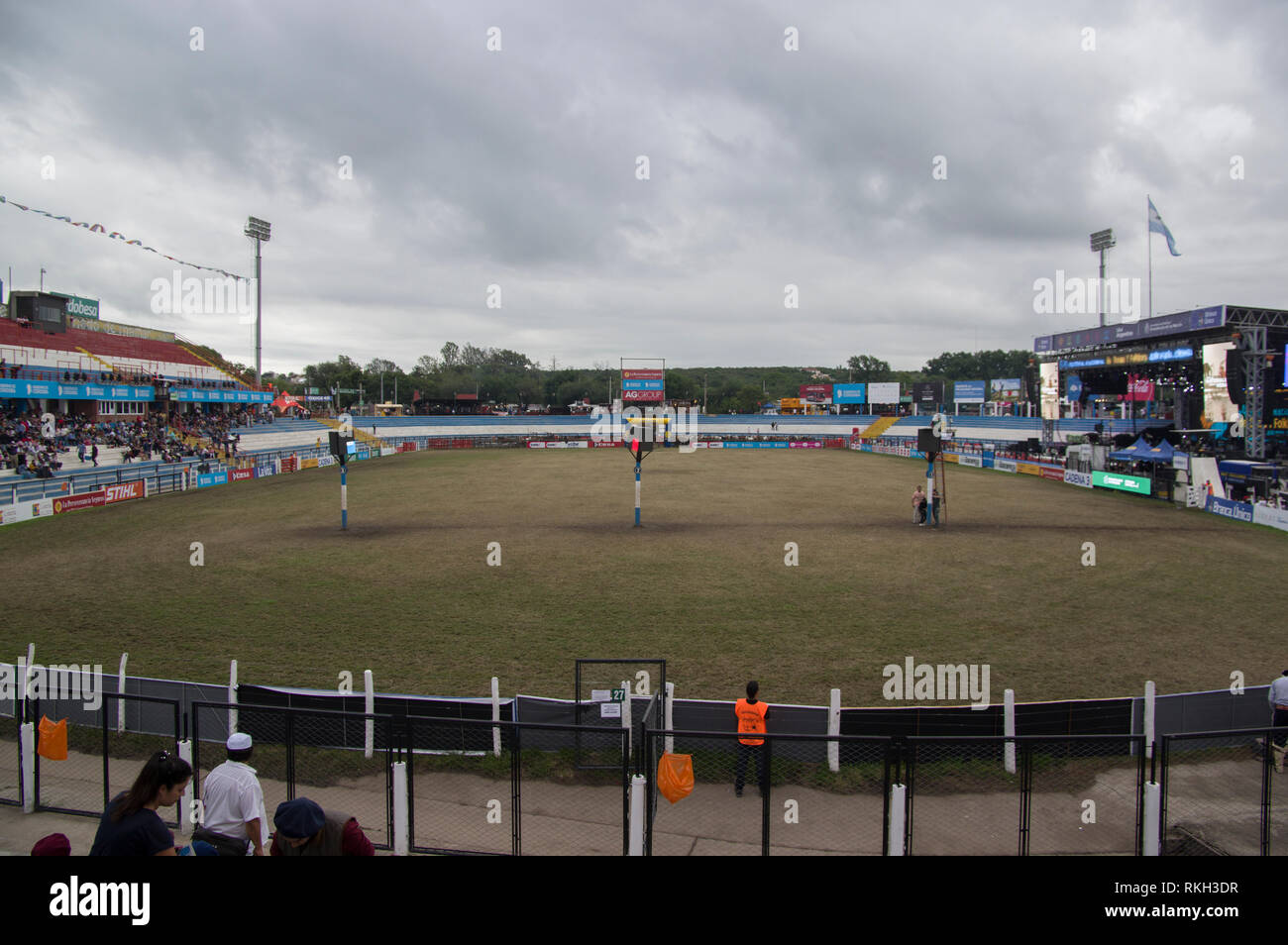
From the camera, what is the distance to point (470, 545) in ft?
77.5

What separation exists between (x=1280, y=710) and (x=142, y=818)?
12406 millimetres

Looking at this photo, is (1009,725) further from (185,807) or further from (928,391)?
(928,391)

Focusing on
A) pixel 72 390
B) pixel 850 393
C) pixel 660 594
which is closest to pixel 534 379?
pixel 850 393

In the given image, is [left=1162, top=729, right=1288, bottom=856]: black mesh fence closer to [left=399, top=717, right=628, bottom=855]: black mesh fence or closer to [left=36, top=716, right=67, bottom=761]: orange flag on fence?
[left=399, top=717, right=628, bottom=855]: black mesh fence

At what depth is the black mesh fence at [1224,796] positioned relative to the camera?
7.02 metres

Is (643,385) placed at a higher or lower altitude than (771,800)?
higher

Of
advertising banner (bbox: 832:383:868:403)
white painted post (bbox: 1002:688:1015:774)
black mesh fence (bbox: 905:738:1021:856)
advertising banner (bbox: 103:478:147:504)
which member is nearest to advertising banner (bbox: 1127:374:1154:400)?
advertising banner (bbox: 832:383:868:403)

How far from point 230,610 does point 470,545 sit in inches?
330

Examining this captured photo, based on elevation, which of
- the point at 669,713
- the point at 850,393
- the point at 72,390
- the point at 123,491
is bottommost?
the point at 669,713

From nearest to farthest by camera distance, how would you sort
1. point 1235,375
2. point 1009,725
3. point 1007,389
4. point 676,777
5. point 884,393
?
point 676,777 → point 1009,725 → point 1235,375 → point 884,393 → point 1007,389

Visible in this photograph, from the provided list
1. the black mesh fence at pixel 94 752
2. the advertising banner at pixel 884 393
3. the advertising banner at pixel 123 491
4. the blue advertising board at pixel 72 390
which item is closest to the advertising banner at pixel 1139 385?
the advertising banner at pixel 884 393

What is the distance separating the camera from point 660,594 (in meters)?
17.5
